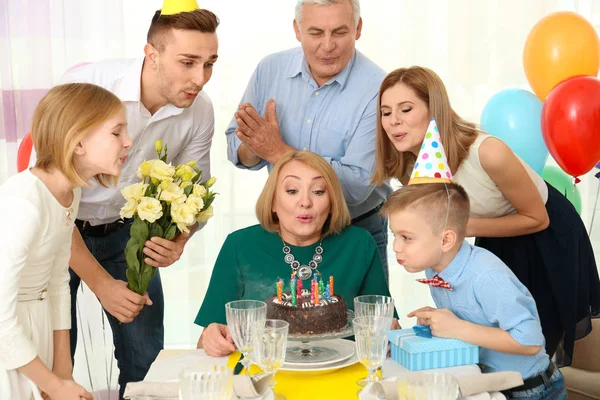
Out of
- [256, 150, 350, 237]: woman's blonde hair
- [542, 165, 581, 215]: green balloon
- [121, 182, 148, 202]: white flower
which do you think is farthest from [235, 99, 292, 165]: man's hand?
[542, 165, 581, 215]: green balloon

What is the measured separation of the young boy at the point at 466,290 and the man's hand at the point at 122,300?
2.94ft

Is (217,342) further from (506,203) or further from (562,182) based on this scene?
(562,182)

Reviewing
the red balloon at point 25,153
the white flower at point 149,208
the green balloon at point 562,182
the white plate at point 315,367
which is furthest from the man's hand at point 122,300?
the green balloon at point 562,182

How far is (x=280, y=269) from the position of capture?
2535 millimetres

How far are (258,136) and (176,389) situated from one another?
4.70 ft

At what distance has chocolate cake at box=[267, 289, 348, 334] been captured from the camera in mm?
2041

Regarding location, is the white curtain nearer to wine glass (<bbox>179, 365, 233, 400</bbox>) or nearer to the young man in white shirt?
the young man in white shirt

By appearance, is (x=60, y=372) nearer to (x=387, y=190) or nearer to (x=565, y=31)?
(x=387, y=190)

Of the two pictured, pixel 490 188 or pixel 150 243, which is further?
pixel 490 188

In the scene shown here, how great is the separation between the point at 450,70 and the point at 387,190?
190 cm

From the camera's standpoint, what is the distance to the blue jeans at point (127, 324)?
296 centimetres

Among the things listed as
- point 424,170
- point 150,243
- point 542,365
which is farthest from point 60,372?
point 542,365

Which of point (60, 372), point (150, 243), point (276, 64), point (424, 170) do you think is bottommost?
point (60, 372)

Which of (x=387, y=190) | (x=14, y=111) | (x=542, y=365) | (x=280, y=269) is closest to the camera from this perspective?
(x=542, y=365)
